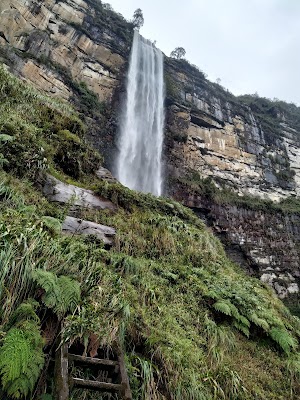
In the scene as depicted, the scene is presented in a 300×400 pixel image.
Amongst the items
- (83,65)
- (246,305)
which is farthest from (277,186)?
(246,305)

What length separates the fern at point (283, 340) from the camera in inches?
240

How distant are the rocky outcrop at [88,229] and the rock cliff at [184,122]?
558 inches

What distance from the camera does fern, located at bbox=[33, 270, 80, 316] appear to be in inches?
133

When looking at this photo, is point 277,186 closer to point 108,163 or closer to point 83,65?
point 108,163

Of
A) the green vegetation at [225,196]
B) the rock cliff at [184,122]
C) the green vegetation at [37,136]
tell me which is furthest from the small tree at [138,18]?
the green vegetation at [37,136]

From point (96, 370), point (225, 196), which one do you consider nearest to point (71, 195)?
point (96, 370)

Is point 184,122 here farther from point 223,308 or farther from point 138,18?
point 223,308

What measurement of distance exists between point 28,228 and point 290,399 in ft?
14.9

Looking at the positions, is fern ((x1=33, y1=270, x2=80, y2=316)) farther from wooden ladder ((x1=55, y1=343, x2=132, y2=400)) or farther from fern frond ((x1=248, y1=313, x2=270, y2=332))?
fern frond ((x1=248, y1=313, x2=270, y2=332))

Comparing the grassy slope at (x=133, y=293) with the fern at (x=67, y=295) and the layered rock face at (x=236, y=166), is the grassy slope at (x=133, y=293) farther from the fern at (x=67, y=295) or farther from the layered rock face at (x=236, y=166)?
the layered rock face at (x=236, y=166)

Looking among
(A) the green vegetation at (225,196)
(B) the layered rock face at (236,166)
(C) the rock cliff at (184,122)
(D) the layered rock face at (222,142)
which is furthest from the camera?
(D) the layered rock face at (222,142)

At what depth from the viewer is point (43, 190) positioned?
24.4 ft

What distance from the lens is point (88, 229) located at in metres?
7.07

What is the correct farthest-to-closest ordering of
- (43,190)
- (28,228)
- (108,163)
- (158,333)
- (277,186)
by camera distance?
(277,186)
(108,163)
(43,190)
(158,333)
(28,228)
